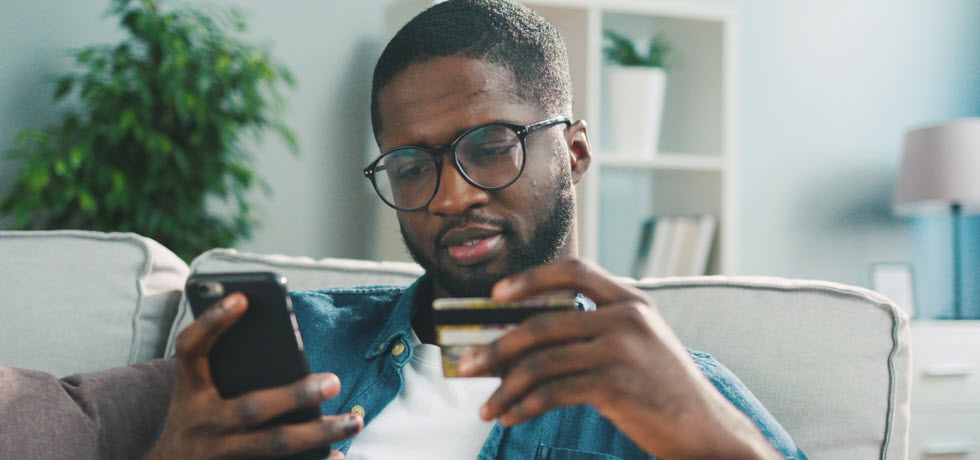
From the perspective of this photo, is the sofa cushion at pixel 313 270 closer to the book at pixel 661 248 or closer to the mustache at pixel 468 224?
the mustache at pixel 468 224

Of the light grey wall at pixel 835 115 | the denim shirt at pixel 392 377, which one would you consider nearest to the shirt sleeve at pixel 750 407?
the denim shirt at pixel 392 377

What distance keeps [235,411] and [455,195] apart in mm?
436

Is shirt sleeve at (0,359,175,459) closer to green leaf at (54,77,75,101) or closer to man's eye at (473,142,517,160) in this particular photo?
man's eye at (473,142,517,160)

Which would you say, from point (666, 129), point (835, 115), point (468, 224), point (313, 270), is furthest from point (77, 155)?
point (835, 115)

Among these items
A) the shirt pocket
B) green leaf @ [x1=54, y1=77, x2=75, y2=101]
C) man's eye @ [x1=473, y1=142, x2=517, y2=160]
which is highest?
green leaf @ [x1=54, y1=77, x2=75, y2=101]

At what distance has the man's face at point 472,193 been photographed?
38.7 inches

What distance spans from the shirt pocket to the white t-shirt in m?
0.07

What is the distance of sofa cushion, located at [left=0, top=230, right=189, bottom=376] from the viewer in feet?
3.73

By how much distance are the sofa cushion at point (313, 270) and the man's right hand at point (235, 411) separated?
0.64m

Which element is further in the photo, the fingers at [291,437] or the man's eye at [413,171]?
the man's eye at [413,171]

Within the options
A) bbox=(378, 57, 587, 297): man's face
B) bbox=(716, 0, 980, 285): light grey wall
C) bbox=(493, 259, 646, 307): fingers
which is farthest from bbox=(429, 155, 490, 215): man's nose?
bbox=(716, 0, 980, 285): light grey wall

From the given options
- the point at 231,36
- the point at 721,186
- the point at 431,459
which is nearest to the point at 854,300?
the point at 431,459

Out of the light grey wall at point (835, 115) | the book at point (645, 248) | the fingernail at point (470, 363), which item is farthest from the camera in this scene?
the light grey wall at point (835, 115)

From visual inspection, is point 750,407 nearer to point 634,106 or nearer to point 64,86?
point 634,106
